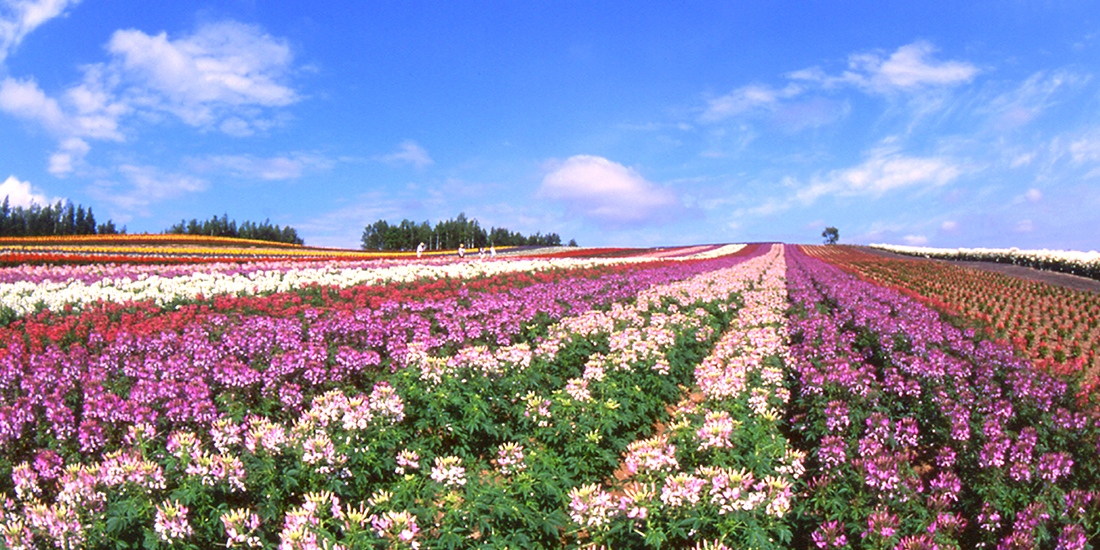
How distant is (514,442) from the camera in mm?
6133

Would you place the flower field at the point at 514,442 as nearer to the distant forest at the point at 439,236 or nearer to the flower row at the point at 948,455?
the flower row at the point at 948,455

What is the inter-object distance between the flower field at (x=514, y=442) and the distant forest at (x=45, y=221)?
8871 cm

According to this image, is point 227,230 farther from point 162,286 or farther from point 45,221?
point 162,286

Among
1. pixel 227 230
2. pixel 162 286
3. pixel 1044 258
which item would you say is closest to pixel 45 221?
pixel 227 230

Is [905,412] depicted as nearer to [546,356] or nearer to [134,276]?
[546,356]

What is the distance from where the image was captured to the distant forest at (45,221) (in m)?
73.1

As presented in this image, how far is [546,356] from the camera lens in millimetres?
7332

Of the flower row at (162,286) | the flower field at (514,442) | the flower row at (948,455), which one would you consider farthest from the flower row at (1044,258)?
Result: the flower row at (162,286)

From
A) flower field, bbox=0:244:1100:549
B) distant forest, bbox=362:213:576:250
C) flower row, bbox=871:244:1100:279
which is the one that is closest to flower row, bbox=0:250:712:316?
flower field, bbox=0:244:1100:549

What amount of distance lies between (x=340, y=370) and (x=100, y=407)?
2.39 metres

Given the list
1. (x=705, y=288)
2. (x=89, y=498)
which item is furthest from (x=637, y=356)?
(x=705, y=288)

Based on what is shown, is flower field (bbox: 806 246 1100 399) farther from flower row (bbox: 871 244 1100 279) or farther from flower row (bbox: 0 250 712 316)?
flower row (bbox: 0 250 712 316)

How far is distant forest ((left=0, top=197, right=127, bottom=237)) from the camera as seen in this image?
73.1 meters

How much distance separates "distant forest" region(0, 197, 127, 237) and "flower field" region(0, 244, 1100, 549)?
291 ft
